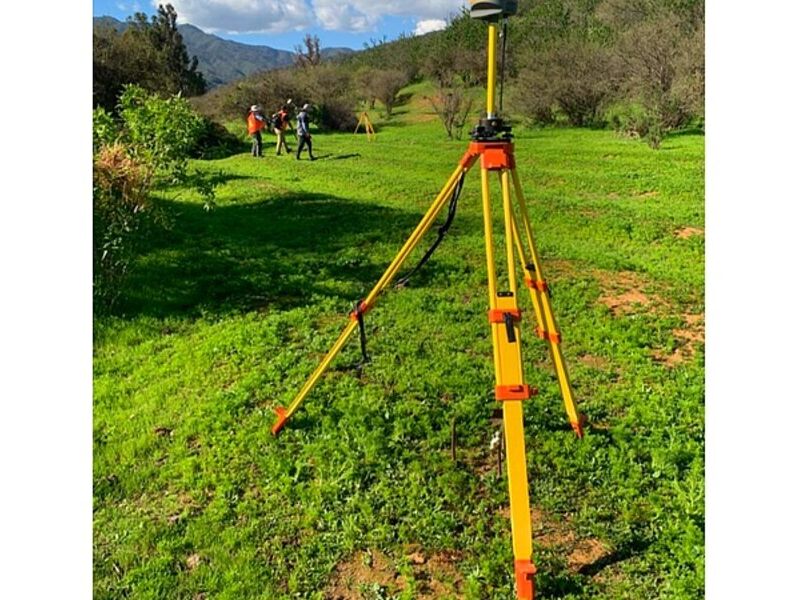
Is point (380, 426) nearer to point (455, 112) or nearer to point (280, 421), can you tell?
point (280, 421)

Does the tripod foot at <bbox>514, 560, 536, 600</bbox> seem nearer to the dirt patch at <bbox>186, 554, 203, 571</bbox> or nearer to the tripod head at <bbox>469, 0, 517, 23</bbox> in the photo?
the dirt patch at <bbox>186, 554, 203, 571</bbox>

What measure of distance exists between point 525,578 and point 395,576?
62cm

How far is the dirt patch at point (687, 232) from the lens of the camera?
25.1 feet

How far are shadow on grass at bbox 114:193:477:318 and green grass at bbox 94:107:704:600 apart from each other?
0.04 metres

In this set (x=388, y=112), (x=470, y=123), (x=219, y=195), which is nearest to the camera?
(x=219, y=195)

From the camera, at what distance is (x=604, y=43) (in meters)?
24.3

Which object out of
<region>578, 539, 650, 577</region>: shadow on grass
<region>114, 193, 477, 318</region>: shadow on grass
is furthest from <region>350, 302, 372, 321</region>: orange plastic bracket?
<region>114, 193, 477, 318</region>: shadow on grass

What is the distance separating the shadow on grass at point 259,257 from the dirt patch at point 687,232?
3.18m

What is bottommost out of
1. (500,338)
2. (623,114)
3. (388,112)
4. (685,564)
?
(685,564)

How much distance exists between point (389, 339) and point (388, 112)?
2340cm

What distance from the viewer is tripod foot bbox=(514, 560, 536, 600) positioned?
2.43 m

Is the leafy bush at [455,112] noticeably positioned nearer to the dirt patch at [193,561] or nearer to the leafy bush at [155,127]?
the leafy bush at [155,127]
